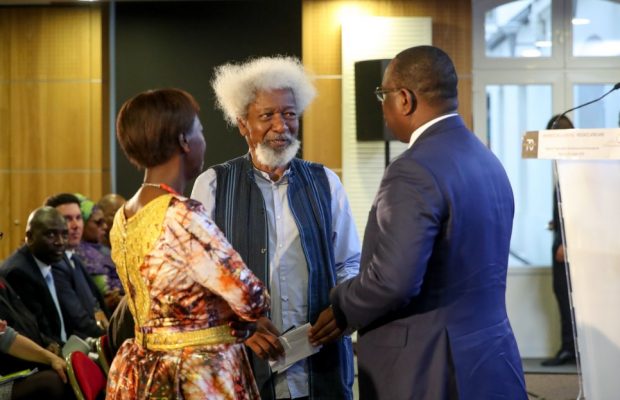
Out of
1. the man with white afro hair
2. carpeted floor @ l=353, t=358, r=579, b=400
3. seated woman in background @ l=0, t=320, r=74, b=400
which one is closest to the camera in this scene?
the man with white afro hair

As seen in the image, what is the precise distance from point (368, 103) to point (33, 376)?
13.5 feet

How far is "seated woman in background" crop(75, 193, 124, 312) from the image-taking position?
6.11m

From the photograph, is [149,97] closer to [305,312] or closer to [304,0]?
[305,312]

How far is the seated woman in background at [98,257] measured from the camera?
20.1 ft

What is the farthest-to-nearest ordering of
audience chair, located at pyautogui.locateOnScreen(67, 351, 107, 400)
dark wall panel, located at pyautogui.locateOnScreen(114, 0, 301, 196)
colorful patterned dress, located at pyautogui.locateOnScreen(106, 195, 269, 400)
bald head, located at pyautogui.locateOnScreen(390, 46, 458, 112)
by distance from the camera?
dark wall panel, located at pyautogui.locateOnScreen(114, 0, 301, 196) < audience chair, located at pyautogui.locateOnScreen(67, 351, 107, 400) < bald head, located at pyautogui.locateOnScreen(390, 46, 458, 112) < colorful patterned dress, located at pyautogui.locateOnScreen(106, 195, 269, 400)

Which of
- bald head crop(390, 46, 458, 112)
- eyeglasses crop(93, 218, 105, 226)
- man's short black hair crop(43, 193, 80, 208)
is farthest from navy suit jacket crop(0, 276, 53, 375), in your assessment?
bald head crop(390, 46, 458, 112)

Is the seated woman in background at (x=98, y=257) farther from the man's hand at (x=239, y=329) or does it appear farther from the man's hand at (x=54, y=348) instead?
the man's hand at (x=239, y=329)

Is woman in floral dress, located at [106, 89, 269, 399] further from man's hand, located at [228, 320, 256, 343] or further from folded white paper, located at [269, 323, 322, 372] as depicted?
folded white paper, located at [269, 323, 322, 372]

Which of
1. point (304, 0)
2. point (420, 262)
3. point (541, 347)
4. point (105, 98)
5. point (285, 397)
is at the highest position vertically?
point (304, 0)

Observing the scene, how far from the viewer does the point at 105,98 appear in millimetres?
8867

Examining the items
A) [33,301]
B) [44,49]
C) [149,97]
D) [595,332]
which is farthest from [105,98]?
[149,97]

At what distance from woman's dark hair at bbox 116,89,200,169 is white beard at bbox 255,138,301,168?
0.64m

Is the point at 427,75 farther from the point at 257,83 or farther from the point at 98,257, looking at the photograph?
the point at 98,257

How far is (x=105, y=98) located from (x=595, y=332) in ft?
20.2
